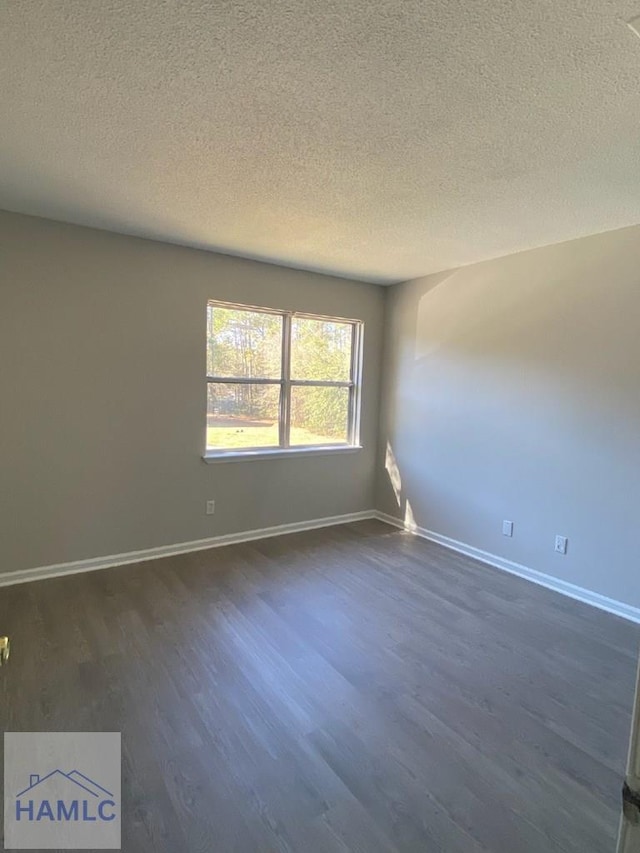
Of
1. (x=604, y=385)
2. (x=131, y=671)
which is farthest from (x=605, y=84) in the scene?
(x=131, y=671)

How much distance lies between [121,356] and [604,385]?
340cm

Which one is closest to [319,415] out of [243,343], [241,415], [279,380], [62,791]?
[279,380]

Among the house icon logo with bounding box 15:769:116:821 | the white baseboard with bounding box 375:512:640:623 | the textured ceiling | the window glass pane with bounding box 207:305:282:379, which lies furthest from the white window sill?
the house icon logo with bounding box 15:769:116:821

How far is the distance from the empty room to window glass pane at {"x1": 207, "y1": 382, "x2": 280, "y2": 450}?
3 centimetres

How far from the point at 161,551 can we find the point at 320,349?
91.9 inches

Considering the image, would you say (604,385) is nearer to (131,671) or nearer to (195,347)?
(195,347)

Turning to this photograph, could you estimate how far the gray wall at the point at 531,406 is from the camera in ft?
9.33

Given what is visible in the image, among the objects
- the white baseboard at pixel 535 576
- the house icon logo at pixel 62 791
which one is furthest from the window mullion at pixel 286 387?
the house icon logo at pixel 62 791

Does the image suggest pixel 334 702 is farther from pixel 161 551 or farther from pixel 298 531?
pixel 298 531

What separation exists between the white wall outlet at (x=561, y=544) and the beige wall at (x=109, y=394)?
239 centimetres

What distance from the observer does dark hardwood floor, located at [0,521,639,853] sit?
144 centimetres

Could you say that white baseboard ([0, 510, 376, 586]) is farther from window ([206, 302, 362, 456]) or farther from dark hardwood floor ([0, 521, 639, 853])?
window ([206, 302, 362, 456])

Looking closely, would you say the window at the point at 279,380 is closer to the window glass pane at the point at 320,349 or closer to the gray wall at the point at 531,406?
the window glass pane at the point at 320,349

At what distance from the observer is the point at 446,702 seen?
1.99 meters
